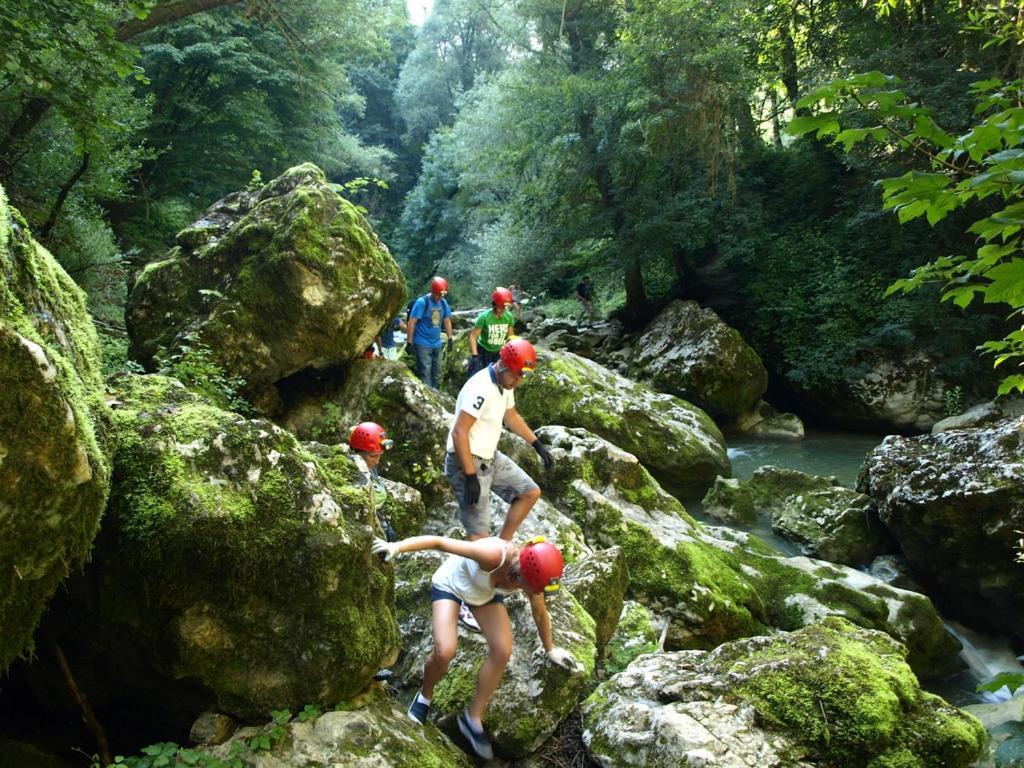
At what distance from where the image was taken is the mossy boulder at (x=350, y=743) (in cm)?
317

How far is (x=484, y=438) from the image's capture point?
522cm

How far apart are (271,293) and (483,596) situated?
17.0 feet

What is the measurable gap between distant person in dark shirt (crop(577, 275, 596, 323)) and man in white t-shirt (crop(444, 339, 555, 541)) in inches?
688

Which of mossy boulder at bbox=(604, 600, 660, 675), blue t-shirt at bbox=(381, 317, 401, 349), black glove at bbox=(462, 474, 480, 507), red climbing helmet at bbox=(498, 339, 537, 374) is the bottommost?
mossy boulder at bbox=(604, 600, 660, 675)

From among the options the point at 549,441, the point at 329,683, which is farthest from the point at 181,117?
the point at 329,683

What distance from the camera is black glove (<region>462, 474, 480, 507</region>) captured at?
517 centimetres

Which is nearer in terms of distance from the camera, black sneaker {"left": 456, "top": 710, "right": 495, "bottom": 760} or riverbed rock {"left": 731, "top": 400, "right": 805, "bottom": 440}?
black sneaker {"left": 456, "top": 710, "right": 495, "bottom": 760}

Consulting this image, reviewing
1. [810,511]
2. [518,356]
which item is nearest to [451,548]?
[518,356]

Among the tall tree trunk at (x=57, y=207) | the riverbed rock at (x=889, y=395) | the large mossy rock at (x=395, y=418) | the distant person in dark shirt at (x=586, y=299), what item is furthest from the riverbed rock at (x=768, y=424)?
the tall tree trunk at (x=57, y=207)

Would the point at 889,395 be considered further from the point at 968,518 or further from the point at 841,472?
the point at 968,518

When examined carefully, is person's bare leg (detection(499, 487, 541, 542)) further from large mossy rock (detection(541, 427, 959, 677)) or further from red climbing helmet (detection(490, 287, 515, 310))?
red climbing helmet (detection(490, 287, 515, 310))

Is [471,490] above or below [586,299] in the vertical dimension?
below

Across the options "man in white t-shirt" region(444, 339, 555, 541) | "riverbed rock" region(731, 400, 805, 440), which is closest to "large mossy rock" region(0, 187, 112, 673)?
"man in white t-shirt" region(444, 339, 555, 541)

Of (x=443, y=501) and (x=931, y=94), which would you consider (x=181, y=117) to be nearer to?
(x=443, y=501)
